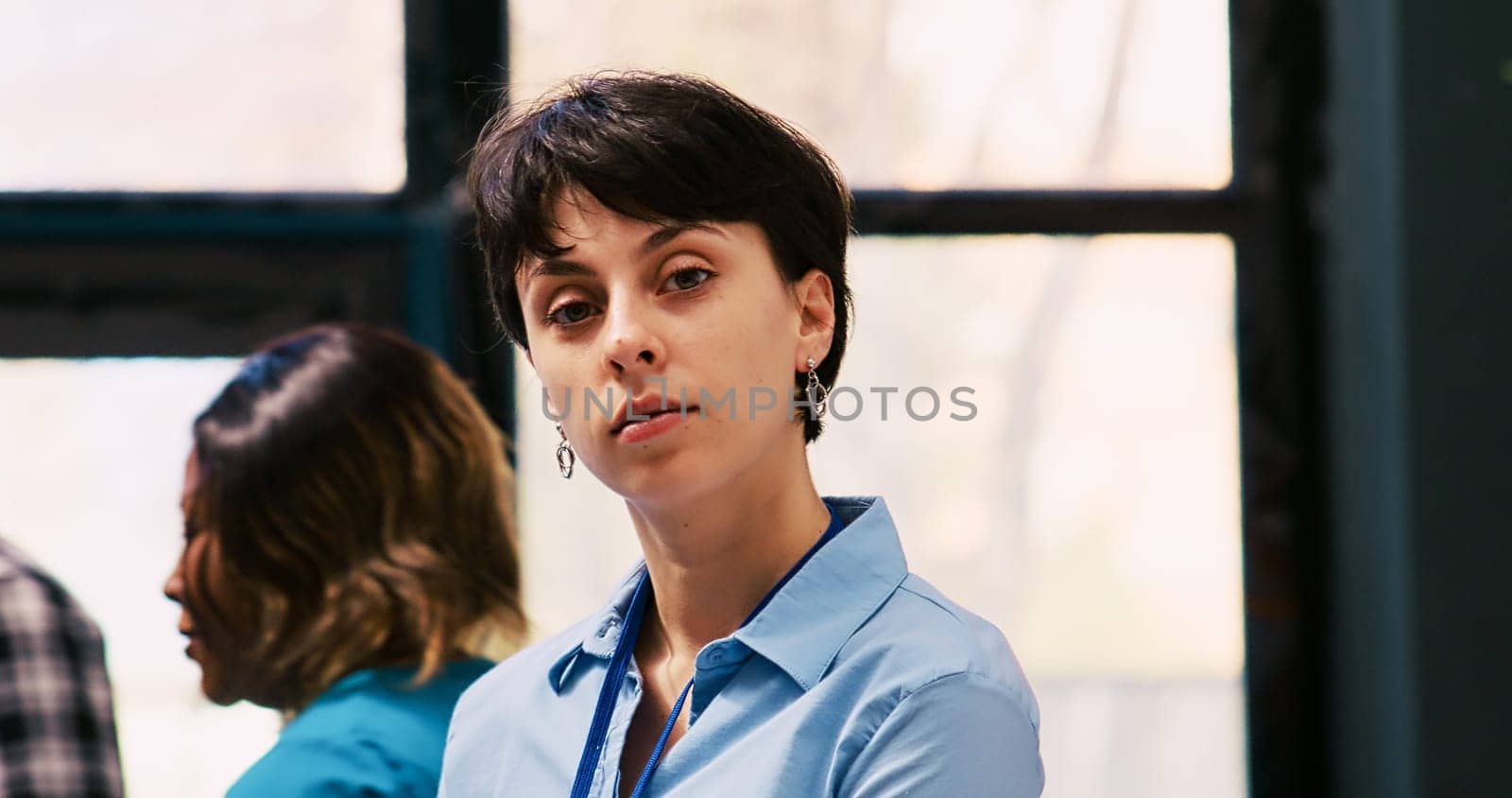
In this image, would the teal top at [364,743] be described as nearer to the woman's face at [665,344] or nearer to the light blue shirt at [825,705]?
the light blue shirt at [825,705]

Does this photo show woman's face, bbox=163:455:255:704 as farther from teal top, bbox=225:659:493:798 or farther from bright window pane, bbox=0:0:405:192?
bright window pane, bbox=0:0:405:192

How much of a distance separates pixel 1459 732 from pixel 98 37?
1.94 meters

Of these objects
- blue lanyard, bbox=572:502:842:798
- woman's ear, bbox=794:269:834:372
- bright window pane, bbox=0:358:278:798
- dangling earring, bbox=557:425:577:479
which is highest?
woman's ear, bbox=794:269:834:372

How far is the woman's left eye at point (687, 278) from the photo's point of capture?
0.82m

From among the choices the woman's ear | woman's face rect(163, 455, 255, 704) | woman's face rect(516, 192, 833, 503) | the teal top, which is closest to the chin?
woman's face rect(516, 192, 833, 503)

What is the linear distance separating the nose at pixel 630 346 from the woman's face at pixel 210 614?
2.17ft

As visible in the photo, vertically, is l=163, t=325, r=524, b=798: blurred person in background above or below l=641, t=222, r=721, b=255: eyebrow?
below

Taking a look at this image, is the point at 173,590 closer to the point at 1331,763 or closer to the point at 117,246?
the point at 117,246

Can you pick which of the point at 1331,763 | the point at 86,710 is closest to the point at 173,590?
the point at 86,710

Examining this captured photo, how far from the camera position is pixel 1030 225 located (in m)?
1.84

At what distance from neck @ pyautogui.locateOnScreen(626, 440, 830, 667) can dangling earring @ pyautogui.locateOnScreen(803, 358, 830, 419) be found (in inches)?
1.7

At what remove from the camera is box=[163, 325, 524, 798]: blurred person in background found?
4.19 ft

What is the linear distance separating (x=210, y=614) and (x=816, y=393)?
692mm

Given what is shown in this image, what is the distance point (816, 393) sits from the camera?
3.00ft
